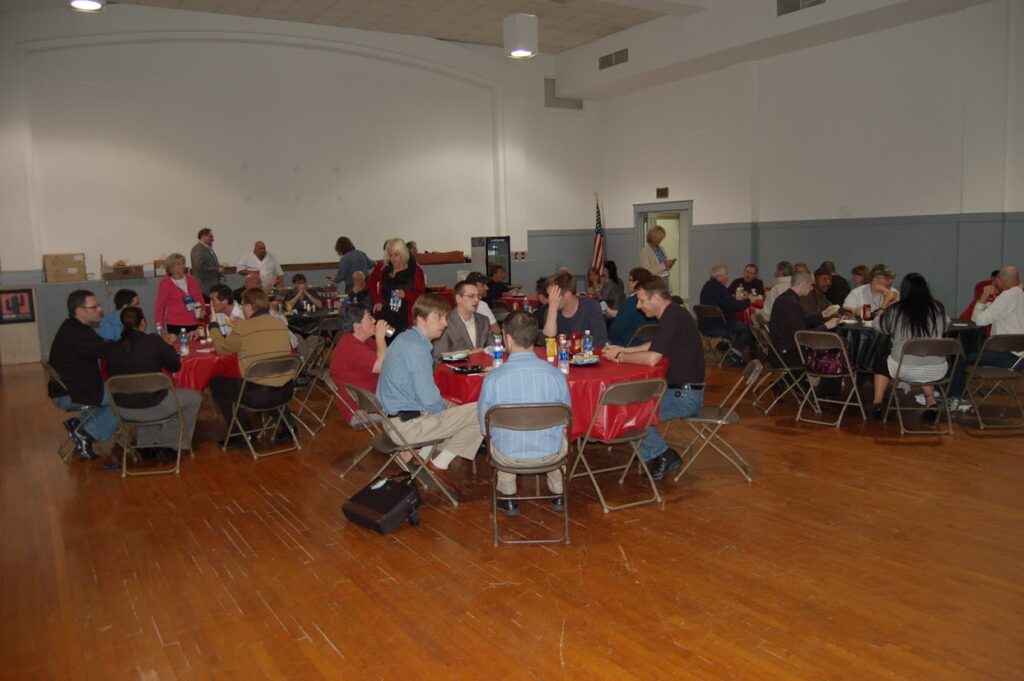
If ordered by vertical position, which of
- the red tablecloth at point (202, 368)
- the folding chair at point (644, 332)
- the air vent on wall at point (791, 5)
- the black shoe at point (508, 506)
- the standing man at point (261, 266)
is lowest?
the black shoe at point (508, 506)

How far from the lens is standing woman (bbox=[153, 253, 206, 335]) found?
26.9 feet

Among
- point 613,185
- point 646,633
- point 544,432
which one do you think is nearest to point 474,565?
point 544,432

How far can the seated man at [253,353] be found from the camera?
639 centimetres

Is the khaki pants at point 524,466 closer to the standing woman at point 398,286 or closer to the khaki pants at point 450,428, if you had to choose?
the khaki pants at point 450,428

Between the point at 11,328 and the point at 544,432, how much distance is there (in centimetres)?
1051

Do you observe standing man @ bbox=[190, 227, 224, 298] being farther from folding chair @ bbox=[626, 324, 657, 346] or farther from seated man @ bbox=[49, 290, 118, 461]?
folding chair @ bbox=[626, 324, 657, 346]

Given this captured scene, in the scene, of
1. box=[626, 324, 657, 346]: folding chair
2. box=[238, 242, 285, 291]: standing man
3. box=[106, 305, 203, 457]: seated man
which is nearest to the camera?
box=[106, 305, 203, 457]: seated man

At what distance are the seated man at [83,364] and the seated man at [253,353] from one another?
0.85 meters

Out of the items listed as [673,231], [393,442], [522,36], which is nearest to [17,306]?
[522,36]

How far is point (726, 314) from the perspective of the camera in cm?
986

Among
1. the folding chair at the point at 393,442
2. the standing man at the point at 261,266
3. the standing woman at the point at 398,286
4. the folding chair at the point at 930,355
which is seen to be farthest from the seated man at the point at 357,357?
the standing man at the point at 261,266

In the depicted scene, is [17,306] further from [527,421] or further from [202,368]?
[527,421]

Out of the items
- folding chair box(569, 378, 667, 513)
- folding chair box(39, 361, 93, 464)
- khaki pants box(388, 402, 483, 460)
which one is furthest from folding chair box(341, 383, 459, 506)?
folding chair box(39, 361, 93, 464)

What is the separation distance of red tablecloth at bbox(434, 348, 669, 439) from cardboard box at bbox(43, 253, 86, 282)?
886 centimetres
